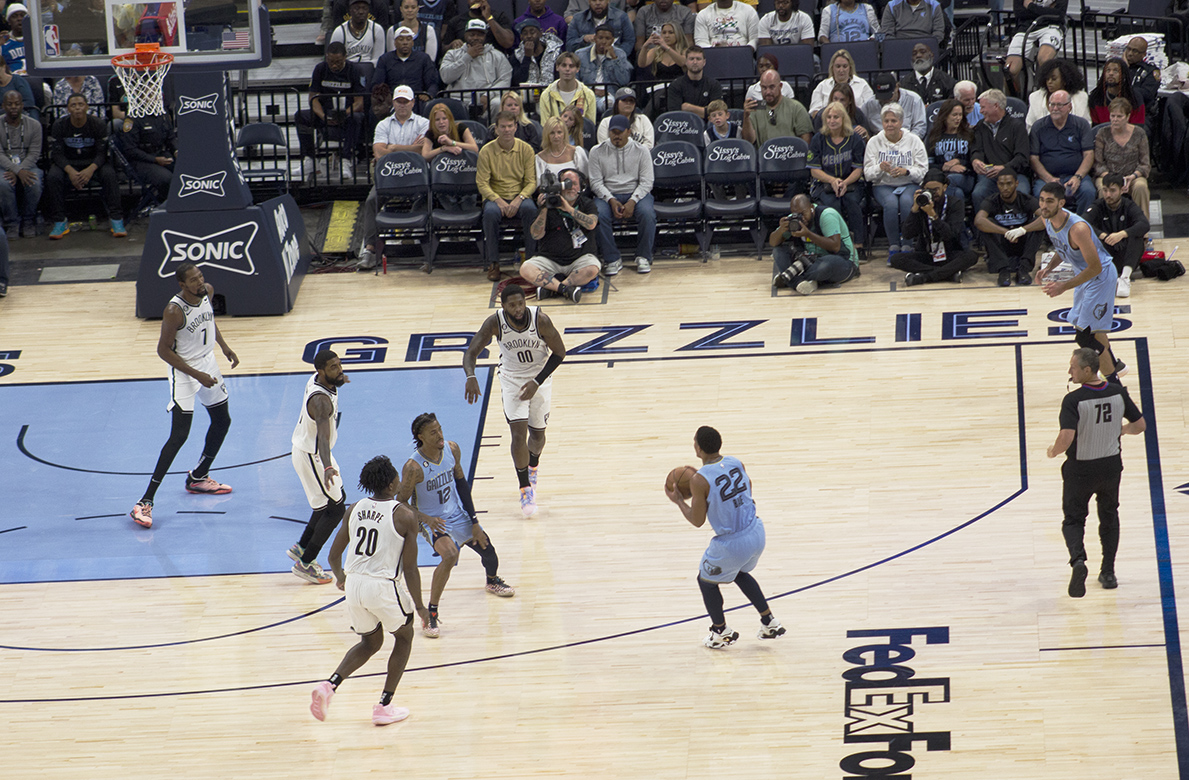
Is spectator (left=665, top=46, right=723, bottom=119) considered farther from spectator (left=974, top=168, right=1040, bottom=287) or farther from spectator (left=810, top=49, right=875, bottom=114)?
spectator (left=974, top=168, right=1040, bottom=287)

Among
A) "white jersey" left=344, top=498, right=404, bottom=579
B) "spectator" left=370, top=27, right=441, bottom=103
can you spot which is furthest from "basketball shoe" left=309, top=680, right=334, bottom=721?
"spectator" left=370, top=27, right=441, bottom=103

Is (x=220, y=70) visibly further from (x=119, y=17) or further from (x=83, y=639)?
(x=83, y=639)

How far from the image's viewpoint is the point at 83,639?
9.16 m

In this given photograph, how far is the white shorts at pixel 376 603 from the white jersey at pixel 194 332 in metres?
3.40

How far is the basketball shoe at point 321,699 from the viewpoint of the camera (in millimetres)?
7855

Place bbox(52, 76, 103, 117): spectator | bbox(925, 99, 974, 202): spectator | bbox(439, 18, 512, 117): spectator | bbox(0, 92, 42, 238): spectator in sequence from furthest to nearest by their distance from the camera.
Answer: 1. bbox(52, 76, 103, 117): spectator
2. bbox(439, 18, 512, 117): spectator
3. bbox(0, 92, 42, 238): spectator
4. bbox(925, 99, 974, 202): spectator

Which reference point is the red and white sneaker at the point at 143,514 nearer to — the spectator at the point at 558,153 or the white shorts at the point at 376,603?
the white shorts at the point at 376,603

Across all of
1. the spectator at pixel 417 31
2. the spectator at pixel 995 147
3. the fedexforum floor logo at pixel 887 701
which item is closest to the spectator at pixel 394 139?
the spectator at pixel 417 31

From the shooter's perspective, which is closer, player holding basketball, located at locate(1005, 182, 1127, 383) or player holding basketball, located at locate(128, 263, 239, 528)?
player holding basketball, located at locate(128, 263, 239, 528)

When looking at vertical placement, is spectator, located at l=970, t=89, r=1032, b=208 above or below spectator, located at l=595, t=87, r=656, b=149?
below

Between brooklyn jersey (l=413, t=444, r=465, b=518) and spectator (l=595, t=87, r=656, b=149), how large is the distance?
7.12 metres

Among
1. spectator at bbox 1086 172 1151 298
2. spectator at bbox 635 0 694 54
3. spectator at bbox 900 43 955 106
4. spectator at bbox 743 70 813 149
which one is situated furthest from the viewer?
spectator at bbox 635 0 694 54

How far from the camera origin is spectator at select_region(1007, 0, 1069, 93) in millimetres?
16234

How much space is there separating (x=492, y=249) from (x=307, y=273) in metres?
2.07
